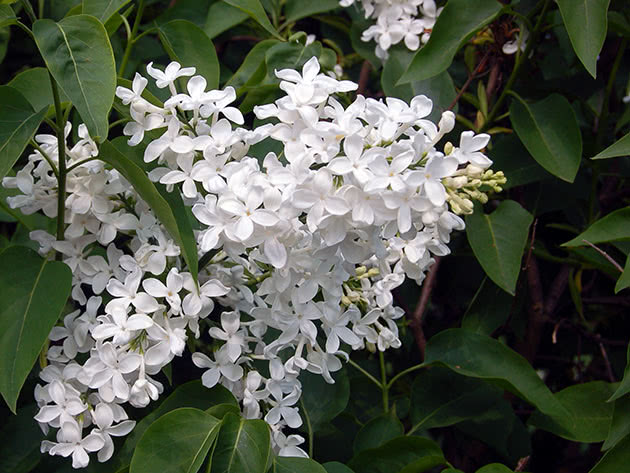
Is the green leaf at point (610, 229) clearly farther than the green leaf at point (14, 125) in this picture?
Yes

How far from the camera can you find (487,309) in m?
1.74

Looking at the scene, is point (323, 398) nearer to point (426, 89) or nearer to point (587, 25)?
point (426, 89)

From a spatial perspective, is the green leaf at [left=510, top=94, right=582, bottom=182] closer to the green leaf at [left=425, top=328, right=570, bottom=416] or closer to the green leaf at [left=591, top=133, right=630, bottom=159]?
the green leaf at [left=591, top=133, right=630, bottom=159]

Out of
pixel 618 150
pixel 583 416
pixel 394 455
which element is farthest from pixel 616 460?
pixel 618 150

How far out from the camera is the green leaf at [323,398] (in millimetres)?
1487

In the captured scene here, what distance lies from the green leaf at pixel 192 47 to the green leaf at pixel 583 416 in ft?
3.05

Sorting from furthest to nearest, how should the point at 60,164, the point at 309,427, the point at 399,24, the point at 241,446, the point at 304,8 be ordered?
the point at 304,8 < the point at 399,24 < the point at 309,427 < the point at 60,164 < the point at 241,446

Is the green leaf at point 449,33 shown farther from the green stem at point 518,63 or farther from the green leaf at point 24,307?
the green leaf at point 24,307

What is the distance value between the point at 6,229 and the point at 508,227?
4.05 ft

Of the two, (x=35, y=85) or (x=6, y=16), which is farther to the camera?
(x=35, y=85)

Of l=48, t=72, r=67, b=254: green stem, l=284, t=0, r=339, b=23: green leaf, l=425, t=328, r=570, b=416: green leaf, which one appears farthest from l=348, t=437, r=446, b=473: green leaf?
l=284, t=0, r=339, b=23: green leaf

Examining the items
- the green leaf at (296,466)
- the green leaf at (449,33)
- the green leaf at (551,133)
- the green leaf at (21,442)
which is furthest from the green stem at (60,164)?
the green leaf at (551,133)

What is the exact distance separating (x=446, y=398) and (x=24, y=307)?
85 centimetres

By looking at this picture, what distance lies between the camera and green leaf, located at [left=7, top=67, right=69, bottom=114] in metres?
1.46
